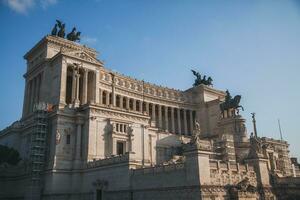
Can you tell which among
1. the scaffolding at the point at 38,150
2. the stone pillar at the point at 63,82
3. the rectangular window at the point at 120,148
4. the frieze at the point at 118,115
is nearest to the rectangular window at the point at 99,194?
the rectangular window at the point at 120,148

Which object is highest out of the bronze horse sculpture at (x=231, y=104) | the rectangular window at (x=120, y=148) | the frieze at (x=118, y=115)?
the bronze horse sculpture at (x=231, y=104)

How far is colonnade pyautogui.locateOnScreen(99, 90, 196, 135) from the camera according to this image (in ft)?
263

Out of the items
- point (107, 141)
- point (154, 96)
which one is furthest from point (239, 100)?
point (107, 141)

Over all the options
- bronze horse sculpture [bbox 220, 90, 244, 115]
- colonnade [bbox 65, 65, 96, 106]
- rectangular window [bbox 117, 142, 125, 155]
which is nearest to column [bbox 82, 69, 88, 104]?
colonnade [bbox 65, 65, 96, 106]

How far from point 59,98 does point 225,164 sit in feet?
119

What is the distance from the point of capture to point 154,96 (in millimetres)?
88438

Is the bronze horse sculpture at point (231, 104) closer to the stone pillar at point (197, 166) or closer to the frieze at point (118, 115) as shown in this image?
the frieze at point (118, 115)

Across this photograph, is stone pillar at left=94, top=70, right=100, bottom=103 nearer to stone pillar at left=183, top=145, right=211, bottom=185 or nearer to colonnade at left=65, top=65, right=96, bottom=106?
colonnade at left=65, top=65, right=96, bottom=106

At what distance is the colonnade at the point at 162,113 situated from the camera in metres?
80.1

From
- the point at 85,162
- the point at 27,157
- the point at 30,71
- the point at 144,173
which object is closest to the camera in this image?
the point at 144,173

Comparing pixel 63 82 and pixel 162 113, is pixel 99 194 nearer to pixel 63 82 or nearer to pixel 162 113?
pixel 63 82

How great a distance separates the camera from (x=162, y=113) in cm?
9056

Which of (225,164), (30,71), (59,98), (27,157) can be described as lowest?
(225,164)

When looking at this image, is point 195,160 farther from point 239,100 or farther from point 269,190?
point 239,100
